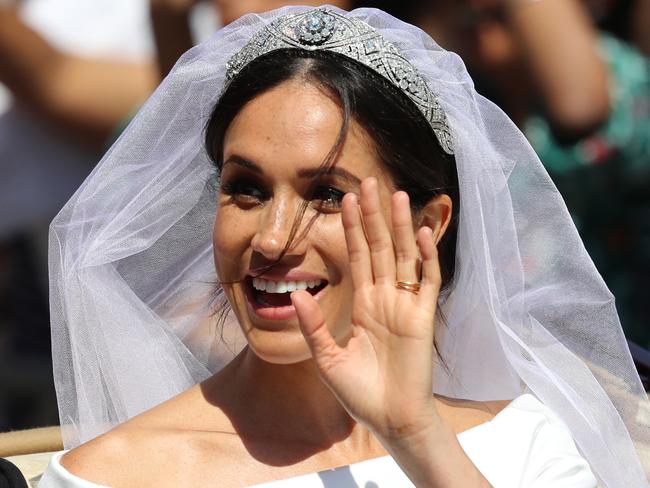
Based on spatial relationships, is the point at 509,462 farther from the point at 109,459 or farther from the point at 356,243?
the point at 109,459

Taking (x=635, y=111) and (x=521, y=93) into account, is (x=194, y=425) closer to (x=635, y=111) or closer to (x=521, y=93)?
(x=521, y=93)

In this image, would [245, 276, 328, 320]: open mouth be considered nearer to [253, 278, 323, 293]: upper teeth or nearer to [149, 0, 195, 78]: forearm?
[253, 278, 323, 293]: upper teeth

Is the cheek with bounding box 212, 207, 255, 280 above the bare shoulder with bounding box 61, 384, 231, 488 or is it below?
above

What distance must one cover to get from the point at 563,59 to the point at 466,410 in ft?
4.68

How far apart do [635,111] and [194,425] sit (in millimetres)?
1998

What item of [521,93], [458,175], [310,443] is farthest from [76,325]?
[521,93]

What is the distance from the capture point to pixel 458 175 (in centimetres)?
240

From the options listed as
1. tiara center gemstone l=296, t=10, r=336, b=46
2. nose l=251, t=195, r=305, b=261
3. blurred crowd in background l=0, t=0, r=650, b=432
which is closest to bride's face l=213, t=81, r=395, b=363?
nose l=251, t=195, r=305, b=261

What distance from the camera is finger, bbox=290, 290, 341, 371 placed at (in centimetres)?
192

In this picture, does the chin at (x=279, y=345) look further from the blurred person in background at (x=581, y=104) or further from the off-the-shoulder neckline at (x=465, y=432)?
the blurred person in background at (x=581, y=104)

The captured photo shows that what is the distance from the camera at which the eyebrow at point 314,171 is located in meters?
2.15

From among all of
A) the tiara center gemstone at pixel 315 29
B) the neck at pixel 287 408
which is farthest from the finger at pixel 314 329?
the tiara center gemstone at pixel 315 29

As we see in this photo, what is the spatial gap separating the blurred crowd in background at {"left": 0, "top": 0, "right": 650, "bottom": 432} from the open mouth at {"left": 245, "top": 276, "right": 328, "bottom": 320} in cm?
133

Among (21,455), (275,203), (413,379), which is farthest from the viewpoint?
(21,455)
